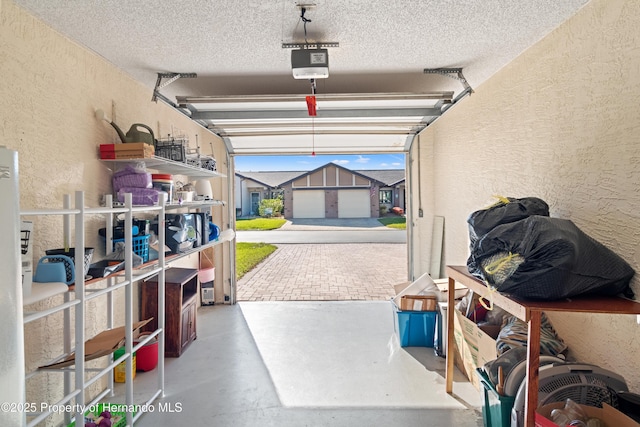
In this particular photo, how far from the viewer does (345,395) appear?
2688mm

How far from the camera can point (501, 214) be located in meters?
1.95

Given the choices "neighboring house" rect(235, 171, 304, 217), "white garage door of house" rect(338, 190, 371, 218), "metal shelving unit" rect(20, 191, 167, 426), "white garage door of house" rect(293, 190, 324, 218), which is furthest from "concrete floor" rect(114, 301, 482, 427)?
"neighboring house" rect(235, 171, 304, 217)

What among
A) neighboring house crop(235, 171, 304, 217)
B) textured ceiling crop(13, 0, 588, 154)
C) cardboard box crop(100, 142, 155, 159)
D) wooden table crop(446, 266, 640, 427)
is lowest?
wooden table crop(446, 266, 640, 427)

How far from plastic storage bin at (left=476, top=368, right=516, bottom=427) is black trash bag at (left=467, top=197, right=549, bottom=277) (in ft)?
2.12

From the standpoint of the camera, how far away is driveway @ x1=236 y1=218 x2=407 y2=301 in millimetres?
5738

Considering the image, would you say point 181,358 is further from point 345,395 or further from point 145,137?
point 145,137

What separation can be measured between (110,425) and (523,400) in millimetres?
2466

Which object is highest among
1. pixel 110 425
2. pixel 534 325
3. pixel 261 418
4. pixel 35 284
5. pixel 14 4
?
pixel 14 4

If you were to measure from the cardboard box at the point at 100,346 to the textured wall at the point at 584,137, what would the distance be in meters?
3.05

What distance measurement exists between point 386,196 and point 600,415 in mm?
25345

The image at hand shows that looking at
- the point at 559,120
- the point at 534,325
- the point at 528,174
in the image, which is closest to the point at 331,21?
the point at 559,120

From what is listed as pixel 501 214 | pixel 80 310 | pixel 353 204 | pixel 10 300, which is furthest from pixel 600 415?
pixel 353 204

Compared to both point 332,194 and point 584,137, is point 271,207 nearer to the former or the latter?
point 332,194

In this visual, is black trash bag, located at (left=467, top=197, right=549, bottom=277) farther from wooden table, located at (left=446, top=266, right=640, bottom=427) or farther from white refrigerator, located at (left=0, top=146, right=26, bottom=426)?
Answer: white refrigerator, located at (left=0, top=146, right=26, bottom=426)
